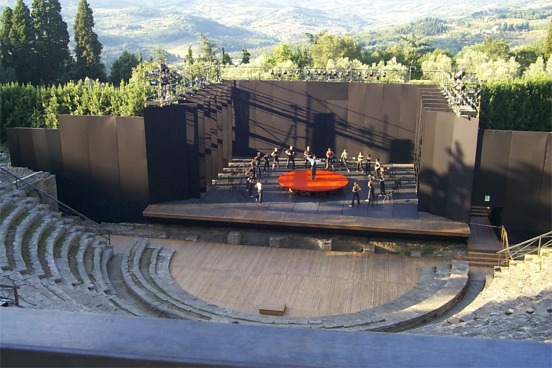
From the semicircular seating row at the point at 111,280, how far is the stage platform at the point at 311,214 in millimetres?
1361

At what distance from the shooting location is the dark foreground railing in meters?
1.47

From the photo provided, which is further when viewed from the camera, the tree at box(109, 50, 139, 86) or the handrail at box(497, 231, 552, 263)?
the tree at box(109, 50, 139, 86)

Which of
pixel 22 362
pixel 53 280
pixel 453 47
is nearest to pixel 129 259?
pixel 53 280

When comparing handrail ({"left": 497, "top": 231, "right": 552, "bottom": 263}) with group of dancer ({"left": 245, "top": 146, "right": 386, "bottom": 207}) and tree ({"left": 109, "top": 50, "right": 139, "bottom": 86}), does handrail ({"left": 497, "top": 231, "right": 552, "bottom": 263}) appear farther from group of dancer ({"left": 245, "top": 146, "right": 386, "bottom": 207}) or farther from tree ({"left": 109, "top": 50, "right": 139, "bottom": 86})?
tree ({"left": 109, "top": 50, "right": 139, "bottom": 86})

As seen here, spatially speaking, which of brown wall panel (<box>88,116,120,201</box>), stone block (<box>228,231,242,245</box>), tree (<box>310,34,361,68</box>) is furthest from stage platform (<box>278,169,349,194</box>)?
tree (<box>310,34,361,68</box>)

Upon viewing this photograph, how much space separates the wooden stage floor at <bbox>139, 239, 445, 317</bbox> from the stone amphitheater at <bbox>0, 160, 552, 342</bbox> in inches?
20.1

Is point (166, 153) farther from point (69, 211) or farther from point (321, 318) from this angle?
point (321, 318)

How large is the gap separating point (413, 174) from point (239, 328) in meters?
24.5

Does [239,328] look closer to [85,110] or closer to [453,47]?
[85,110]

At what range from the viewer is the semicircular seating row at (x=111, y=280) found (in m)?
12.6

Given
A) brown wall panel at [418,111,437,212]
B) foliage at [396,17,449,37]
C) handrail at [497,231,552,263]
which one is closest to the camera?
handrail at [497,231,552,263]

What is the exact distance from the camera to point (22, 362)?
1.51 metres

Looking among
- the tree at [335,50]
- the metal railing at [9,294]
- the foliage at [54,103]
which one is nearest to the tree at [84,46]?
the foliage at [54,103]

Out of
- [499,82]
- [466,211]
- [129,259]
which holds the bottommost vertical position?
[129,259]
